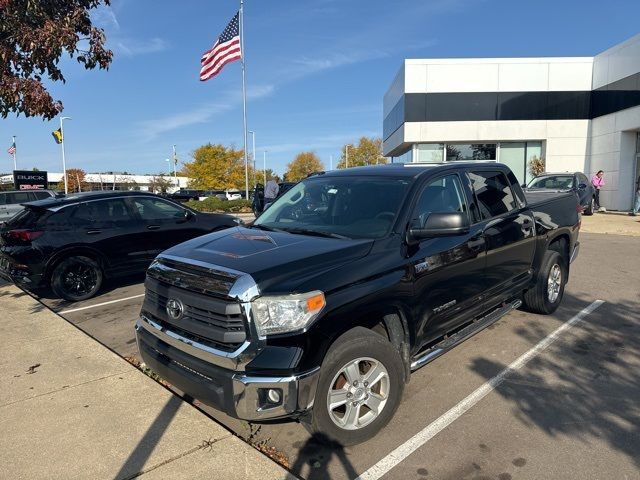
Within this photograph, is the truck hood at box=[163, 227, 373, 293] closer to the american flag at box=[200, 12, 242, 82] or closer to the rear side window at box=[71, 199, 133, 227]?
the rear side window at box=[71, 199, 133, 227]

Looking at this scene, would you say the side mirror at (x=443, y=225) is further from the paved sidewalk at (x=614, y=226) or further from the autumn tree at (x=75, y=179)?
the autumn tree at (x=75, y=179)

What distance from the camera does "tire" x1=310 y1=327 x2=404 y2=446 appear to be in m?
2.83

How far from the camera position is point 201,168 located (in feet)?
162

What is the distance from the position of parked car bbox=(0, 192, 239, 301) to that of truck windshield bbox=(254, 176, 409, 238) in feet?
9.82

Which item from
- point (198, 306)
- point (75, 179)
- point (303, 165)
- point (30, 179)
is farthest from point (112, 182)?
point (198, 306)

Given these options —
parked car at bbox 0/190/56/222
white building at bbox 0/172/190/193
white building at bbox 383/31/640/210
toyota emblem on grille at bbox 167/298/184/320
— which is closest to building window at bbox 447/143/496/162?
white building at bbox 383/31/640/210

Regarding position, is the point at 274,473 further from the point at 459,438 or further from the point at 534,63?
the point at 534,63

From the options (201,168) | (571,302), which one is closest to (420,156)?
(571,302)

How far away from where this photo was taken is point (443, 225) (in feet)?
11.0

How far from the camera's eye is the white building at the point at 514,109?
23953 millimetres

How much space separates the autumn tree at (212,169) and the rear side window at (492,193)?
154 ft

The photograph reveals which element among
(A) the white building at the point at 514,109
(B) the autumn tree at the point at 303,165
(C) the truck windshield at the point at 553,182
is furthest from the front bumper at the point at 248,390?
(B) the autumn tree at the point at 303,165

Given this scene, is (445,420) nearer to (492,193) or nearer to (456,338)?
(456,338)

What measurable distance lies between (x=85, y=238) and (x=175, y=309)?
469 centimetres
